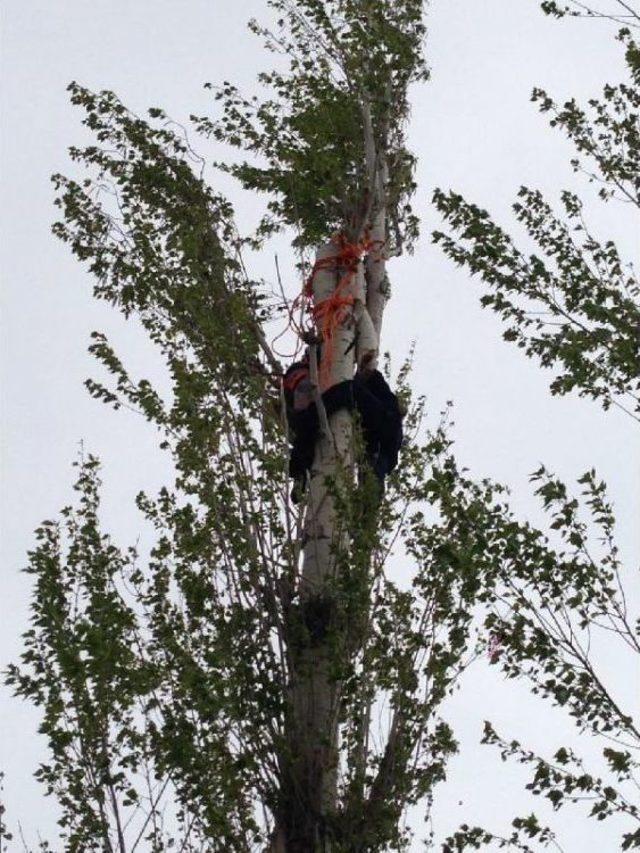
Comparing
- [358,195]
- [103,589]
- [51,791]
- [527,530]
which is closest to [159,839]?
[51,791]

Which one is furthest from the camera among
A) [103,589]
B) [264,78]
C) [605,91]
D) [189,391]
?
[264,78]

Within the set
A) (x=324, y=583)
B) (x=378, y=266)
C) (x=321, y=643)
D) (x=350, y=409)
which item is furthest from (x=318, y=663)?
(x=378, y=266)

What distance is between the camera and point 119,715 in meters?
9.13

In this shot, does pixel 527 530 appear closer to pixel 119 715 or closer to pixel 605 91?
pixel 119 715

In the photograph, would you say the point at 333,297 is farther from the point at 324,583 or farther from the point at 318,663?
the point at 318,663

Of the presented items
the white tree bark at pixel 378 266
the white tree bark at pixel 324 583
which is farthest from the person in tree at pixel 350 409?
the white tree bark at pixel 378 266

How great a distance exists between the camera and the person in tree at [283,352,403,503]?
10.2 metres

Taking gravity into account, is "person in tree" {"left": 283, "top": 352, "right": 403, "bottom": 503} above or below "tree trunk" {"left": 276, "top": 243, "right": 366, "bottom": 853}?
above

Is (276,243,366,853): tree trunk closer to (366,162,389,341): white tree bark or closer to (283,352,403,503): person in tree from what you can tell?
(283,352,403,503): person in tree

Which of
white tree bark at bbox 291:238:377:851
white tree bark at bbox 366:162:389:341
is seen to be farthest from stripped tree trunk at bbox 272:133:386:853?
white tree bark at bbox 366:162:389:341

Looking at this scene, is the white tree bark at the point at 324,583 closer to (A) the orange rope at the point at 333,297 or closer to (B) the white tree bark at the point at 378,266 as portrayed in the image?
(A) the orange rope at the point at 333,297

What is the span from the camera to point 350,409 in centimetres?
1034

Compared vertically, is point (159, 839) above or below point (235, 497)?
below

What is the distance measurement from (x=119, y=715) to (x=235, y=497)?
1.41 metres
